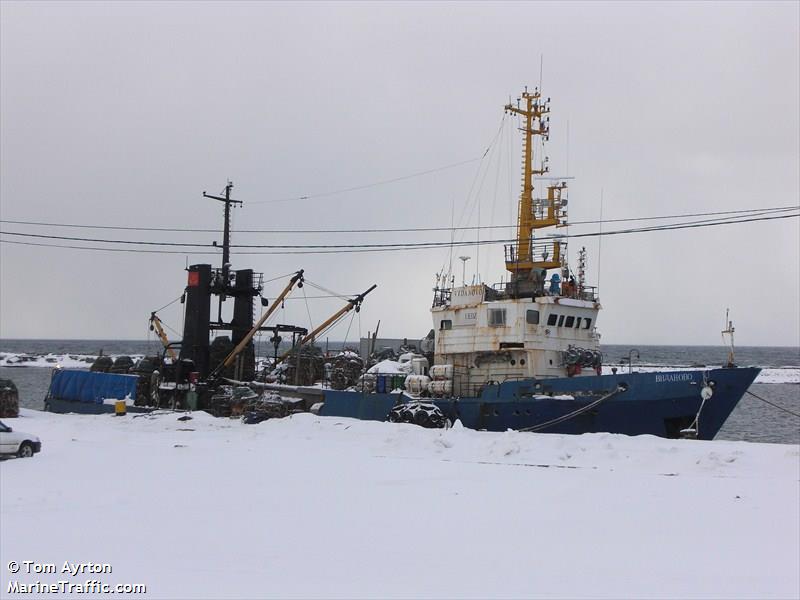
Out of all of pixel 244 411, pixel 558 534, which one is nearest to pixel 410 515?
pixel 558 534

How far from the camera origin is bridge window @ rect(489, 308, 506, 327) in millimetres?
25312

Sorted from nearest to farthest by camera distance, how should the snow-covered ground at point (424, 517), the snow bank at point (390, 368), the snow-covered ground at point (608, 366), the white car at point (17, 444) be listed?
the snow-covered ground at point (424, 517) → the white car at point (17, 444) → the snow bank at point (390, 368) → the snow-covered ground at point (608, 366)

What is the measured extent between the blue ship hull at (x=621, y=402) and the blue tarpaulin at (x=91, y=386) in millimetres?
18430

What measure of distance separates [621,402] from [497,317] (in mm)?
5457

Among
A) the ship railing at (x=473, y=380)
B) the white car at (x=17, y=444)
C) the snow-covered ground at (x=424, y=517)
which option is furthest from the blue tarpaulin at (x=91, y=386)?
the white car at (x=17, y=444)

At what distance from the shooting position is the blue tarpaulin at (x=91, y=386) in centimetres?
3406

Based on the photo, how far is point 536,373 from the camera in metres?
24.9

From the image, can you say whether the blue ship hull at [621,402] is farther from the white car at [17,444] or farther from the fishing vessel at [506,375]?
the white car at [17,444]

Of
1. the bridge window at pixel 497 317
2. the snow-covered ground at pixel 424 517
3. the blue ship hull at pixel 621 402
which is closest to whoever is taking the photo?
the snow-covered ground at pixel 424 517

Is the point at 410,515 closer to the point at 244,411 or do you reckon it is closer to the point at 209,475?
the point at 209,475

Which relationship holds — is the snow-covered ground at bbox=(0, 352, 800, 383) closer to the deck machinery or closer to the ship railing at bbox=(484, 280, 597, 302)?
the deck machinery

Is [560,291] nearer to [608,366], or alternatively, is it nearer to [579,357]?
[579,357]

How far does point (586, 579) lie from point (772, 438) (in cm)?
3232

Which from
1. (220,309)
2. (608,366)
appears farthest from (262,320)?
(608,366)
